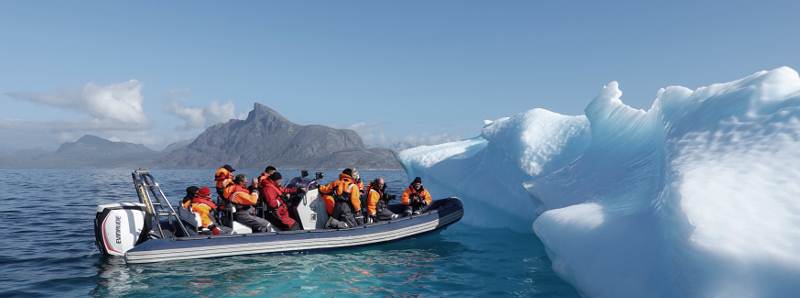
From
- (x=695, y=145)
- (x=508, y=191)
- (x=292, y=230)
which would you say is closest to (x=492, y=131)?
(x=508, y=191)

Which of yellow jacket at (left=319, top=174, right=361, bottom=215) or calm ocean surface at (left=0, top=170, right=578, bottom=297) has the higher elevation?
yellow jacket at (left=319, top=174, right=361, bottom=215)

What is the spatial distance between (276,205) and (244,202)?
2.69 feet

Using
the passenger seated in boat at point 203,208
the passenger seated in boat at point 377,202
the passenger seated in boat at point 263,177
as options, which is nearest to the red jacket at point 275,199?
the passenger seated in boat at point 263,177

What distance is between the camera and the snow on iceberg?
11.3 ft

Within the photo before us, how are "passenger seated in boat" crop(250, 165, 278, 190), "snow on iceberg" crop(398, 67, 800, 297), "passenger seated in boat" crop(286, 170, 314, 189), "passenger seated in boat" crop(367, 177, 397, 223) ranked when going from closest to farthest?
"snow on iceberg" crop(398, 67, 800, 297) → "passenger seated in boat" crop(250, 165, 278, 190) → "passenger seated in boat" crop(367, 177, 397, 223) → "passenger seated in boat" crop(286, 170, 314, 189)

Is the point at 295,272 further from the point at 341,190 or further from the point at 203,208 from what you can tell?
the point at 341,190

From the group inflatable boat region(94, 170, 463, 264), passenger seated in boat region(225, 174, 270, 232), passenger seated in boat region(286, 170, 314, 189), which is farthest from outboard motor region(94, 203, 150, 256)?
passenger seated in boat region(286, 170, 314, 189)

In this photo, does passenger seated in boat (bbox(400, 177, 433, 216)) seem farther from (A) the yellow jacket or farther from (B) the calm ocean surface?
(A) the yellow jacket

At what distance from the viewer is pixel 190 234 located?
9.51 metres

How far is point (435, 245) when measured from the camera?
11.8 meters

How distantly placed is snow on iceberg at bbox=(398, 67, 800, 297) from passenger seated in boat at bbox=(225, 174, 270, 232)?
19.0ft

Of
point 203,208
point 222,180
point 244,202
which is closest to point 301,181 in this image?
point 244,202

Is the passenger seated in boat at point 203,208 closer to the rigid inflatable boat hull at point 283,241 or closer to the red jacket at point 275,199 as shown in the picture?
the rigid inflatable boat hull at point 283,241

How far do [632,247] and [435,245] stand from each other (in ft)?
23.7
